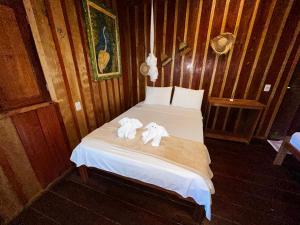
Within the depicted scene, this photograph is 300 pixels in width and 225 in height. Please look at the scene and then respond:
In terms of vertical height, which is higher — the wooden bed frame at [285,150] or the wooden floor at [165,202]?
the wooden bed frame at [285,150]

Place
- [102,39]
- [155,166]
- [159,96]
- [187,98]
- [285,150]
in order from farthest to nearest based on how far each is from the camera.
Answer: [159,96] < [187,98] < [102,39] < [285,150] < [155,166]

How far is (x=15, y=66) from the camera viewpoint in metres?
1.26

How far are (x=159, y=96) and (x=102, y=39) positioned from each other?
4.61ft

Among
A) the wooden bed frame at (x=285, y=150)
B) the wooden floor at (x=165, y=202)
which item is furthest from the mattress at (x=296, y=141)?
the wooden floor at (x=165, y=202)

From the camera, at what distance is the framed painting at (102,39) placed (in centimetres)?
193

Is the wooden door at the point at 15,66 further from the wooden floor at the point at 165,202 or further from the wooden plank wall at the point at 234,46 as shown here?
the wooden plank wall at the point at 234,46

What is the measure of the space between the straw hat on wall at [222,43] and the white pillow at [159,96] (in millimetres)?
1037

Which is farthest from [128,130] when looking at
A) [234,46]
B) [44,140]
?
[234,46]

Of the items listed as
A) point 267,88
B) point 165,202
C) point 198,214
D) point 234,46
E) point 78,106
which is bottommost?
point 165,202

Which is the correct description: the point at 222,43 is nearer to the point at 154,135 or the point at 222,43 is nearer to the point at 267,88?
the point at 267,88

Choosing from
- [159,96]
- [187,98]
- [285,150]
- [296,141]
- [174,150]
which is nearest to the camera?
[174,150]

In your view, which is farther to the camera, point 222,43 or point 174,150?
point 222,43

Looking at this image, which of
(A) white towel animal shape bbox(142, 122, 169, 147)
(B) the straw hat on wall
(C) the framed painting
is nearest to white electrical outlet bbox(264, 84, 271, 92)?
(B) the straw hat on wall

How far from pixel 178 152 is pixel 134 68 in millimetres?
2351
